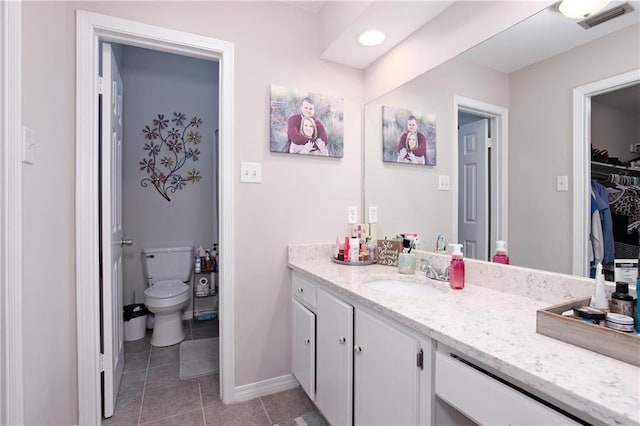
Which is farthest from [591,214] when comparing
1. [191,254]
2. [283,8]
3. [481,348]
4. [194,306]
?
[194,306]

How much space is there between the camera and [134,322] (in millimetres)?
2688

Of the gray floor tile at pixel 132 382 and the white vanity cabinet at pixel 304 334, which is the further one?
the gray floor tile at pixel 132 382

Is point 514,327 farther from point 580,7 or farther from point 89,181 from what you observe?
point 89,181

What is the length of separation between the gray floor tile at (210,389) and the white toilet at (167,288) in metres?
0.71

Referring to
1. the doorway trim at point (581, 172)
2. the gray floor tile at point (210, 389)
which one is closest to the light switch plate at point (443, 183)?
the doorway trim at point (581, 172)

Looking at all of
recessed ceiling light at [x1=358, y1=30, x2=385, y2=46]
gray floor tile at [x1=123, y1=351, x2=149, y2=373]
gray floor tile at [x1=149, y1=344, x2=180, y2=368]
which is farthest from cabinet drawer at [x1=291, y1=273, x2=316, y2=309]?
recessed ceiling light at [x1=358, y1=30, x2=385, y2=46]

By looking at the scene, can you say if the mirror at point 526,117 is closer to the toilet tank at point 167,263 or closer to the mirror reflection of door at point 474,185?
the mirror reflection of door at point 474,185

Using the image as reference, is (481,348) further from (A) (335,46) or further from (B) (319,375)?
(A) (335,46)

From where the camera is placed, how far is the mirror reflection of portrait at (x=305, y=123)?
6.20 feet

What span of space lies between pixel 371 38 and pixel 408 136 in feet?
1.97

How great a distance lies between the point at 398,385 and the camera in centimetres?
102

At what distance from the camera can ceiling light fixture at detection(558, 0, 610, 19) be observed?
104 centimetres

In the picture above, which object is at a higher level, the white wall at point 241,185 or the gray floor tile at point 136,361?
the white wall at point 241,185

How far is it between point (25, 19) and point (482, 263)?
1.93 meters
